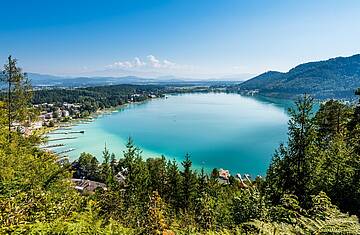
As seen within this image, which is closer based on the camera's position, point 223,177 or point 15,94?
point 15,94

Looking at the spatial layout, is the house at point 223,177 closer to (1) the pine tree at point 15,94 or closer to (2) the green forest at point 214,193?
(2) the green forest at point 214,193

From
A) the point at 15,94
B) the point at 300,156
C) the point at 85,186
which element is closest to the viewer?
the point at 300,156

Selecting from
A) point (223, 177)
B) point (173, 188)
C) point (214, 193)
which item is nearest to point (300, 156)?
point (214, 193)

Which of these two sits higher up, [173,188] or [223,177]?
[173,188]

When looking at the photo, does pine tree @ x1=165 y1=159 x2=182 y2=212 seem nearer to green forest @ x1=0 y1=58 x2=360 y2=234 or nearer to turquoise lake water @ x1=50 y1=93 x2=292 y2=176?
green forest @ x1=0 y1=58 x2=360 y2=234

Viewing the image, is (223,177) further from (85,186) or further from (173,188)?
(85,186)

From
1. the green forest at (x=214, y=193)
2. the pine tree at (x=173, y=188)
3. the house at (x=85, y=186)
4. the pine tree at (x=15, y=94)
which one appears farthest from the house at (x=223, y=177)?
the pine tree at (x=15, y=94)

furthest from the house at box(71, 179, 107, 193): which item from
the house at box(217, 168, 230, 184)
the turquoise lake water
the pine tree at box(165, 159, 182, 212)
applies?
the turquoise lake water

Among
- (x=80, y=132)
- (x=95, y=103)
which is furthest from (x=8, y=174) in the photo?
(x=95, y=103)

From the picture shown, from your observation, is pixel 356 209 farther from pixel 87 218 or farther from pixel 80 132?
pixel 80 132
